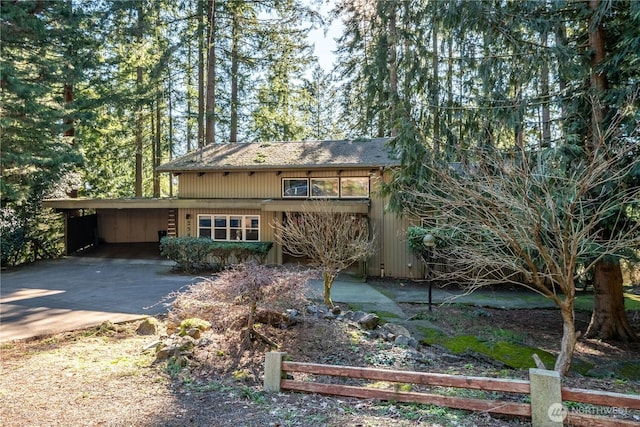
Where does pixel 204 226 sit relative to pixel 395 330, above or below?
above

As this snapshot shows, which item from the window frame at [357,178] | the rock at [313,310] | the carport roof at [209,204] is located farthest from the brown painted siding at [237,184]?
the rock at [313,310]

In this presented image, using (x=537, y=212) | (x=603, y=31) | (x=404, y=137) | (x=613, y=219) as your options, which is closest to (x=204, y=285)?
(x=537, y=212)

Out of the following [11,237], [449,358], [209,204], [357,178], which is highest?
[357,178]

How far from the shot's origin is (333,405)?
13.4ft

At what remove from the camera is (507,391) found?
3.66 metres

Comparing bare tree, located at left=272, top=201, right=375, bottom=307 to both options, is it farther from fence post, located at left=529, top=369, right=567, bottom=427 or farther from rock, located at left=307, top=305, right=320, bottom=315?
fence post, located at left=529, top=369, right=567, bottom=427

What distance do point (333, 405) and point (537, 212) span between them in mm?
3228

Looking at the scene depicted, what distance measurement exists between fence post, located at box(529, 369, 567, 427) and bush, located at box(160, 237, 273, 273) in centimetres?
1104

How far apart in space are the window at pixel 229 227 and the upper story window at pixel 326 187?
1.89m

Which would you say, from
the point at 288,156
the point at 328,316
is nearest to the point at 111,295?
the point at 328,316

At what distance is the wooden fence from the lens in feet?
11.0

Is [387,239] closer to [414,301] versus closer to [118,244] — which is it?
[414,301]

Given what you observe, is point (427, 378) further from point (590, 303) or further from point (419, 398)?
point (590, 303)

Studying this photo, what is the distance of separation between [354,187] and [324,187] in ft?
4.11
